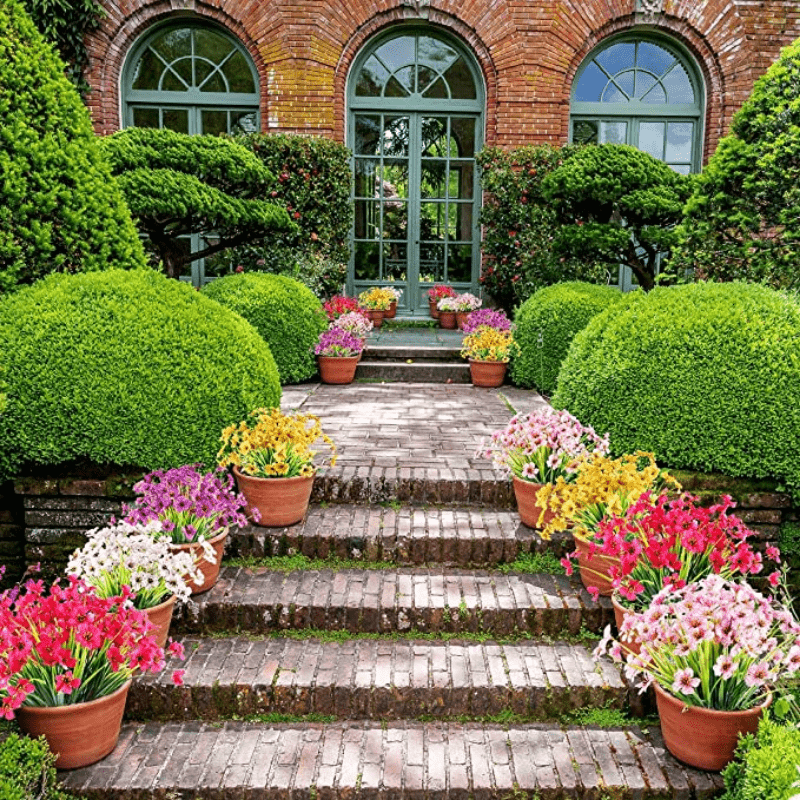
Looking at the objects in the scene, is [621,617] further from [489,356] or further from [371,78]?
[371,78]

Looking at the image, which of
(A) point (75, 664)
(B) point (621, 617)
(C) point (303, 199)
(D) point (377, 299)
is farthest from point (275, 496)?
(C) point (303, 199)

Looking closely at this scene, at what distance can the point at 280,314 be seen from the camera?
7.38 metres

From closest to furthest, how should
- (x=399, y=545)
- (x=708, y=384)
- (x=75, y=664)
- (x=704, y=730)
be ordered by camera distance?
(x=75, y=664) < (x=704, y=730) < (x=708, y=384) < (x=399, y=545)

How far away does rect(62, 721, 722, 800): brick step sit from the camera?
271 centimetres

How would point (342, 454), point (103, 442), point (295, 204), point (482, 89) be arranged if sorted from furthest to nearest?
point (482, 89), point (295, 204), point (342, 454), point (103, 442)

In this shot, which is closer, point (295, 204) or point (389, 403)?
point (389, 403)

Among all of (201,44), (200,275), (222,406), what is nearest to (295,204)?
(200,275)

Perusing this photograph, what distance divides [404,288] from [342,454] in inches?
267

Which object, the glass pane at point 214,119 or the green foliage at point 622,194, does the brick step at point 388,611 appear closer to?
the green foliage at point 622,194

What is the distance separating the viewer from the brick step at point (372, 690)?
312 centimetres

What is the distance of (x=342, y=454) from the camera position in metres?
5.10

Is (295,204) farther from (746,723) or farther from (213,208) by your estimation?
(746,723)

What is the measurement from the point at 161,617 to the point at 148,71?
33.3 ft

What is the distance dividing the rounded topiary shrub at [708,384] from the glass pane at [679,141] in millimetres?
7983
